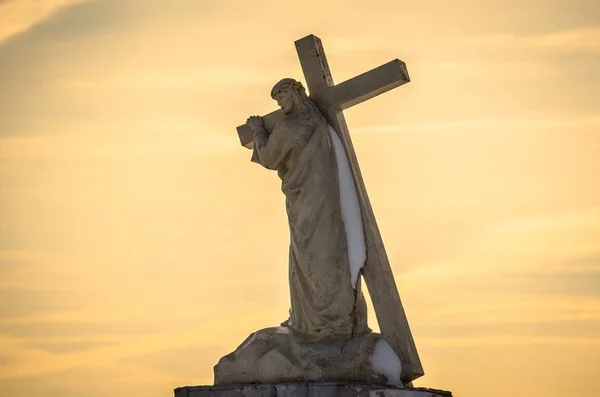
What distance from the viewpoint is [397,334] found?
13141 millimetres

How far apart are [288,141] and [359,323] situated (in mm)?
2055

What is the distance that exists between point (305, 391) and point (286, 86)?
337cm

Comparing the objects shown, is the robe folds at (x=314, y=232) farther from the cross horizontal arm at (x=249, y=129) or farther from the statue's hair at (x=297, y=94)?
the cross horizontal arm at (x=249, y=129)

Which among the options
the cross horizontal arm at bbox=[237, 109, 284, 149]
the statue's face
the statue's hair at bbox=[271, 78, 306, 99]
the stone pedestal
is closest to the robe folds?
the statue's face

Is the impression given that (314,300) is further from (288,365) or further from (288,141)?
(288,141)

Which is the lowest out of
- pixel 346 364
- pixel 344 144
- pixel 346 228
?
pixel 346 364

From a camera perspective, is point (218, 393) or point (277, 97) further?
point (277, 97)

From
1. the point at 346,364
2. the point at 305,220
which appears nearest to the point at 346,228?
the point at 305,220

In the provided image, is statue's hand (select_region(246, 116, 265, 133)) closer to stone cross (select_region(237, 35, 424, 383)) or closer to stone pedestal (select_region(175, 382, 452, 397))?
stone cross (select_region(237, 35, 424, 383))

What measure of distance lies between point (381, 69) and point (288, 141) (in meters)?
1.34

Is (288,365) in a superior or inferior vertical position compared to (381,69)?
inferior

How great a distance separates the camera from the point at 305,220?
524 inches

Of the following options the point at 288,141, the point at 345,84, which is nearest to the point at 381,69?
the point at 345,84

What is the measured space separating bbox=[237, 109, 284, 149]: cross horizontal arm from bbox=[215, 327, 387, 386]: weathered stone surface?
2.30 m
